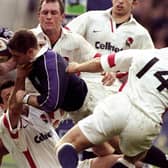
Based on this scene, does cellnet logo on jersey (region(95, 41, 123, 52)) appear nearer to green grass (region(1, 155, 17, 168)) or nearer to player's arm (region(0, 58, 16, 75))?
player's arm (region(0, 58, 16, 75))

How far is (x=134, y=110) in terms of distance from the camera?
538cm

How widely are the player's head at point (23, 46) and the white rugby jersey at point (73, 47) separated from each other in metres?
0.71

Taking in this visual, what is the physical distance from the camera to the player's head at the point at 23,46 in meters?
5.68

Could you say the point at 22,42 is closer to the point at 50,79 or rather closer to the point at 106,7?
the point at 50,79

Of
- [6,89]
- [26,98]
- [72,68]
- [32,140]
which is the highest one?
[72,68]

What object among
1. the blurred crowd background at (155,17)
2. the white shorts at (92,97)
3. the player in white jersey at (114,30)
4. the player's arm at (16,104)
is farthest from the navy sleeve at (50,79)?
the blurred crowd background at (155,17)

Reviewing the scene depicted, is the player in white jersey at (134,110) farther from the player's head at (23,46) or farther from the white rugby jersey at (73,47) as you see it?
the white rugby jersey at (73,47)

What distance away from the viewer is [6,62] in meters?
5.99

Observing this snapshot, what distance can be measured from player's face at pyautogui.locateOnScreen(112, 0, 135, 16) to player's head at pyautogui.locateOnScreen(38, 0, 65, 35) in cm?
47

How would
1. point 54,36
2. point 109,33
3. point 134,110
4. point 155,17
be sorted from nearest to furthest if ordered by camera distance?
point 134,110
point 54,36
point 109,33
point 155,17

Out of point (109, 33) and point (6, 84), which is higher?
point (109, 33)

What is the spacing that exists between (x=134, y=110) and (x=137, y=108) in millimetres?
23

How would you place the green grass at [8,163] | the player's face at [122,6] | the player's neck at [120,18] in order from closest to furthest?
1. the player's face at [122,6]
2. the player's neck at [120,18]
3. the green grass at [8,163]

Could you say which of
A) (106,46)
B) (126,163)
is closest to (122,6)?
(106,46)
